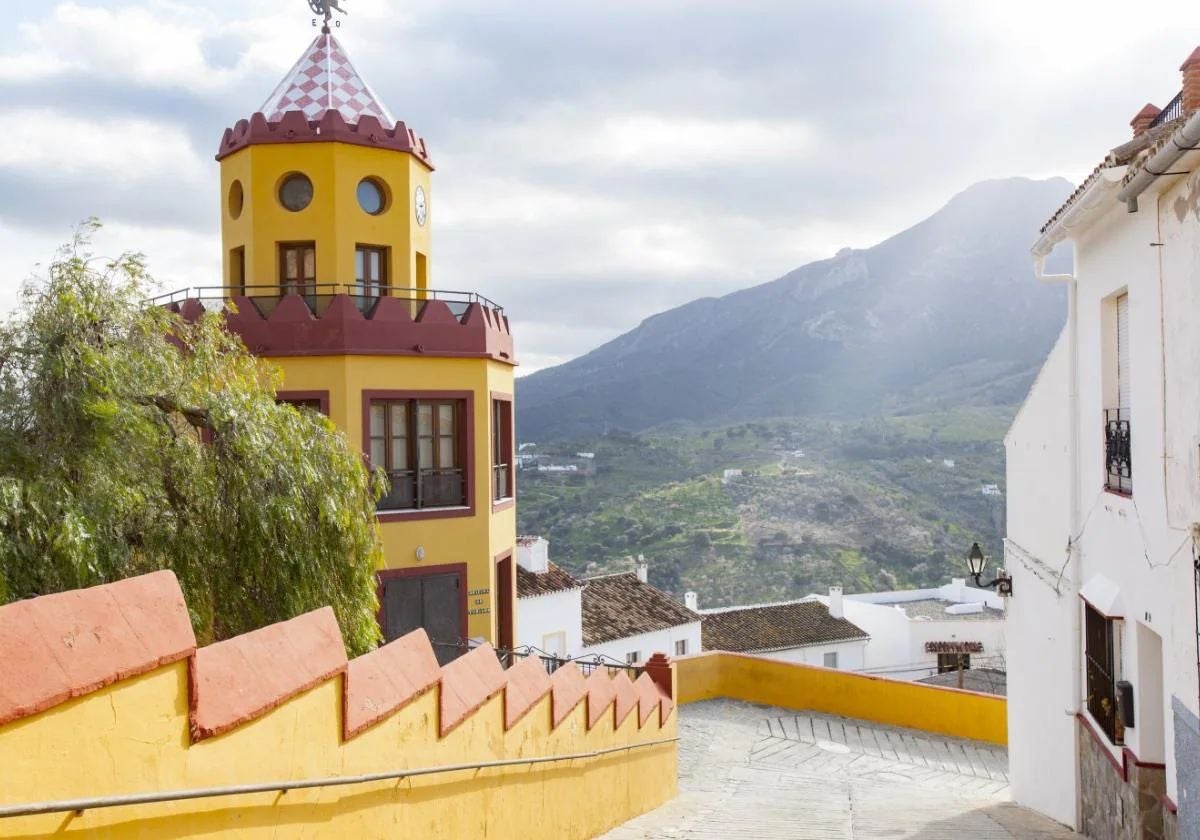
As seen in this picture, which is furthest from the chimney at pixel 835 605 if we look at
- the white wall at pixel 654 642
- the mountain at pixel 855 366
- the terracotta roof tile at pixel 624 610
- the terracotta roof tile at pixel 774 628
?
the mountain at pixel 855 366

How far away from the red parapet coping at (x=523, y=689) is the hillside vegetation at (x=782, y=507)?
221 feet

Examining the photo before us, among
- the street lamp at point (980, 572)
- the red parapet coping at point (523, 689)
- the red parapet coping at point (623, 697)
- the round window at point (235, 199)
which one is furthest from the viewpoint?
the round window at point (235, 199)

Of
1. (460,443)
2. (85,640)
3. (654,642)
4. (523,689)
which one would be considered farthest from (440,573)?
(654,642)

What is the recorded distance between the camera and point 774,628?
155ft

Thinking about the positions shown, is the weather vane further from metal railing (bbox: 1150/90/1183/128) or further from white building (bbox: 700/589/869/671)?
white building (bbox: 700/589/869/671)

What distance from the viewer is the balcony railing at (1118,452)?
857 centimetres

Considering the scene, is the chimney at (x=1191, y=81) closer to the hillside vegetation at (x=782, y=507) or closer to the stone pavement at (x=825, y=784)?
the stone pavement at (x=825, y=784)

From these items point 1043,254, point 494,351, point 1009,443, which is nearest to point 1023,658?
point 1009,443

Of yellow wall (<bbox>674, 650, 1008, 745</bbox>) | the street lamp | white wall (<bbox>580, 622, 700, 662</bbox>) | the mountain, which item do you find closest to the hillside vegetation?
the mountain

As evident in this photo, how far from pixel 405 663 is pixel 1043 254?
7783 millimetres

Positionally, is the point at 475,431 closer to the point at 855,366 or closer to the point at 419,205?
the point at 419,205

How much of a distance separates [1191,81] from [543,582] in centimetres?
2876

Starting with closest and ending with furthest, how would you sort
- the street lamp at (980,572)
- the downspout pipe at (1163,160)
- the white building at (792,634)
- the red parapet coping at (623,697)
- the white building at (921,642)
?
the downspout pipe at (1163,160), the red parapet coping at (623,697), the street lamp at (980,572), the white building at (792,634), the white building at (921,642)

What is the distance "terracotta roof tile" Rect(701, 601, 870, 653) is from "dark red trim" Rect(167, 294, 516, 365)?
31.7 meters
